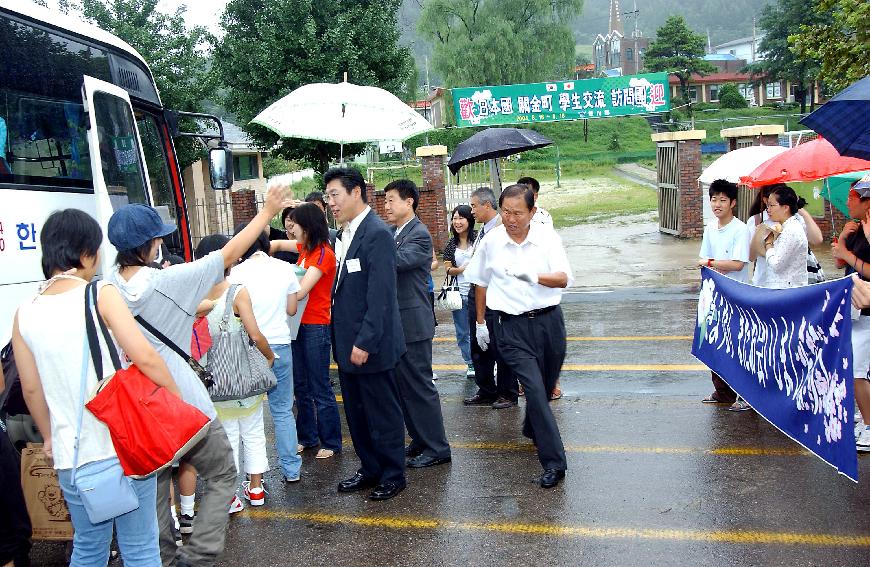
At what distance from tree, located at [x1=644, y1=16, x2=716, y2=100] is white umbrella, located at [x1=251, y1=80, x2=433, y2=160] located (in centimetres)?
6920

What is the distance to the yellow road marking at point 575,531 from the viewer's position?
454cm

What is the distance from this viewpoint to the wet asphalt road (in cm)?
457

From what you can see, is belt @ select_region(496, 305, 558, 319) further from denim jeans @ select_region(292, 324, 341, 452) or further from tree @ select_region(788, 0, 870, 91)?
tree @ select_region(788, 0, 870, 91)

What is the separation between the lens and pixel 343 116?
27.4 ft

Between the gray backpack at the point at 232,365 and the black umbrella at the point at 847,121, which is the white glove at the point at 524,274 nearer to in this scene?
the gray backpack at the point at 232,365

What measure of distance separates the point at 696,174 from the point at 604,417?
13.4 metres

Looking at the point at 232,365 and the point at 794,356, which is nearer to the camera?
the point at 232,365

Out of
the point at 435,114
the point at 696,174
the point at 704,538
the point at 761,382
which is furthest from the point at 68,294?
the point at 435,114

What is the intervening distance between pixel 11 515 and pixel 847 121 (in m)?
5.27

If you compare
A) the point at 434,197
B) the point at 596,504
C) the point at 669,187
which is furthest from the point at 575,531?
the point at 669,187

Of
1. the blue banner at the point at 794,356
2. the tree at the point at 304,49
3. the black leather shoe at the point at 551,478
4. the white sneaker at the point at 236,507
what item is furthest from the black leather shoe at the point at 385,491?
the tree at the point at 304,49

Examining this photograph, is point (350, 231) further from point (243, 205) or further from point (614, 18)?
point (614, 18)

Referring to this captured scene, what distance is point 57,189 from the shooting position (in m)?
5.92

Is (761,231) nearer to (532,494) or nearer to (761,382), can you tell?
(761,382)
